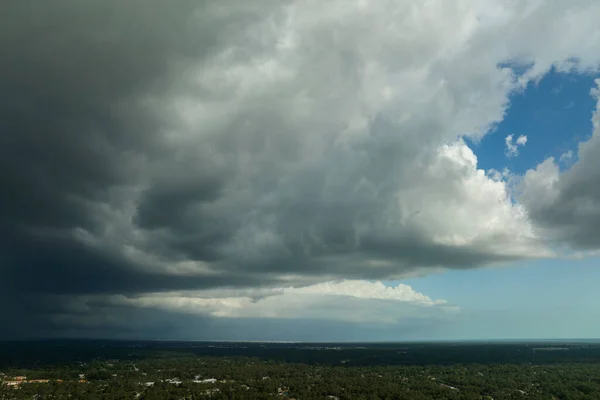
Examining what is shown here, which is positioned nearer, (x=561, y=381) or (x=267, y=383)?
(x=267, y=383)

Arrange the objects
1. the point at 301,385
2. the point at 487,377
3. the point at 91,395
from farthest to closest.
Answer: the point at 487,377, the point at 301,385, the point at 91,395

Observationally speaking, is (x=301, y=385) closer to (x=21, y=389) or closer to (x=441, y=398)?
(x=441, y=398)

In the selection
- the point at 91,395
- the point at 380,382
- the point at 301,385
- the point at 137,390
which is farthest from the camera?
the point at 380,382

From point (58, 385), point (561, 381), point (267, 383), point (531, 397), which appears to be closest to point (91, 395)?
point (58, 385)

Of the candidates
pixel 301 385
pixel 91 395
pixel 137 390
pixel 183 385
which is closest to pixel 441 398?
pixel 301 385

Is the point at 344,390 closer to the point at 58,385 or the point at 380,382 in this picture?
the point at 380,382

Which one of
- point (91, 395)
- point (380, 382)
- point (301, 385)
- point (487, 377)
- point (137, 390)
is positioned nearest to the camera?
point (91, 395)

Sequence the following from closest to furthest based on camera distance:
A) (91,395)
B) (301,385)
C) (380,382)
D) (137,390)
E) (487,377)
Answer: (91,395) → (137,390) → (301,385) → (380,382) → (487,377)

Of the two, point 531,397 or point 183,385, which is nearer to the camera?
point 531,397
